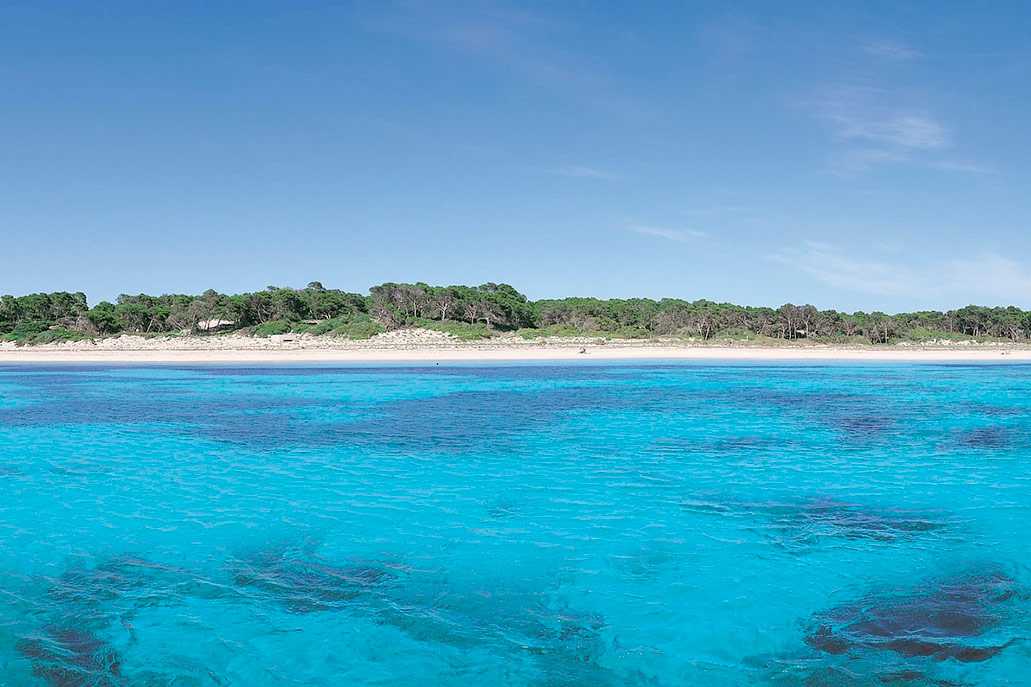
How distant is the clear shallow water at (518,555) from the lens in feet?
20.2

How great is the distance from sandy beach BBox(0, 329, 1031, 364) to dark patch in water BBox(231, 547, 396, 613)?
175 ft

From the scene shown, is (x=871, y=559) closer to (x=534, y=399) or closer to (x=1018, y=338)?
(x=534, y=399)

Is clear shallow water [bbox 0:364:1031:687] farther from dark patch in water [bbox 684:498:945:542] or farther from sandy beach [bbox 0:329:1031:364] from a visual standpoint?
sandy beach [bbox 0:329:1031:364]

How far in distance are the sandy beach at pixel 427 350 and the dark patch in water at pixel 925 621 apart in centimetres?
5491

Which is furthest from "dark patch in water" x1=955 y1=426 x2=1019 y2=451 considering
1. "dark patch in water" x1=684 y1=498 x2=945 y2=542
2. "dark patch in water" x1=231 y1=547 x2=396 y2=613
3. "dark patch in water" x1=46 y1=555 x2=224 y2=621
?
"dark patch in water" x1=46 y1=555 x2=224 y2=621

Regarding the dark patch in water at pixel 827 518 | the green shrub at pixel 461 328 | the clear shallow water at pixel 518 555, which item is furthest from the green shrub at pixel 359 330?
the dark patch in water at pixel 827 518

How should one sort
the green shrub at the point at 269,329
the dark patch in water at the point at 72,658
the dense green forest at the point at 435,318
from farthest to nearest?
the dense green forest at the point at 435,318, the green shrub at the point at 269,329, the dark patch in water at the point at 72,658

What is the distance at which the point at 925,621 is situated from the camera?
6.67 metres

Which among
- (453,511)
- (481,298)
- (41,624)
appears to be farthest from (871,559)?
(481,298)

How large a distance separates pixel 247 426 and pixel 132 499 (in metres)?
9.35

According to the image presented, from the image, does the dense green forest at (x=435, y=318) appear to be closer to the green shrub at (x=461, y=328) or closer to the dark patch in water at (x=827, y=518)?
the green shrub at (x=461, y=328)

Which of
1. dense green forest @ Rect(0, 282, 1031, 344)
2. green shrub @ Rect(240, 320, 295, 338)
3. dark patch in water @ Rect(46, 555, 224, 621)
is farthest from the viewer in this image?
dense green forest @ Rect(0, 282, 1031, 344)

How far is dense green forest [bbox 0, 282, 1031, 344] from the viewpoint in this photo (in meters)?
82.9

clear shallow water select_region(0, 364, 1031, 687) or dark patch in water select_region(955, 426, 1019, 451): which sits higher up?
dark patch in water select_region(955, 426, 1019, 451)
